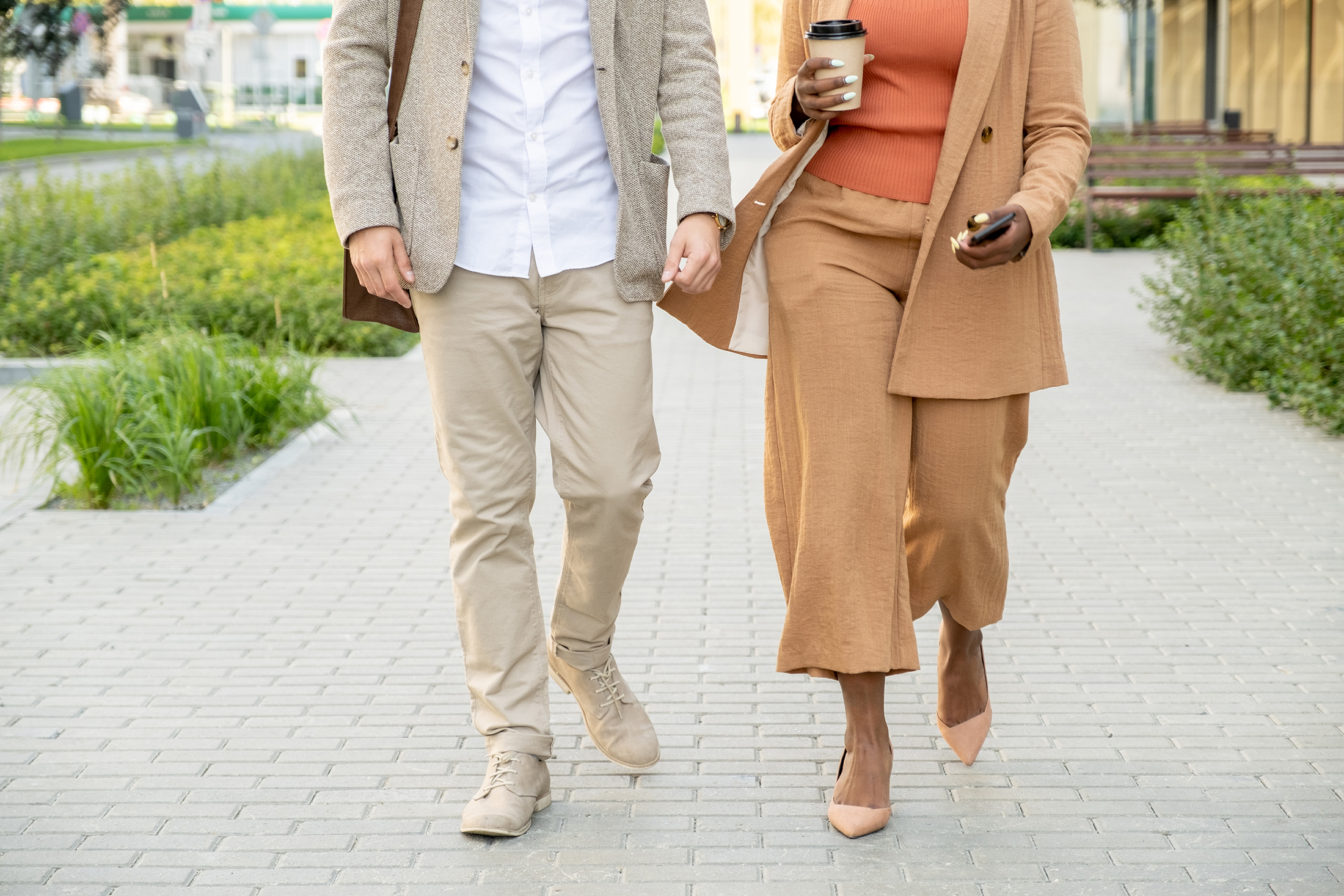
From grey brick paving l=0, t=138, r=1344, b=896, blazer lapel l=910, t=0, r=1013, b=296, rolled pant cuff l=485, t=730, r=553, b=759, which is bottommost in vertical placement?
grey brick paving l=0, t=138, r=1344, b=896

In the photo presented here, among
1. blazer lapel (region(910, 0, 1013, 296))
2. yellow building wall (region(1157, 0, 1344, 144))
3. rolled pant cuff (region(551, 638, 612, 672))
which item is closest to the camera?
blazer lapel (region(910, 0, 1013, 296))

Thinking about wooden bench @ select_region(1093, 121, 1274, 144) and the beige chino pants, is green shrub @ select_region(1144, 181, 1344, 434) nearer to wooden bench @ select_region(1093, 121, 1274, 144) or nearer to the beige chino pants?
the beige chino pants

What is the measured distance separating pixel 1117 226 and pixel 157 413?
12935 millimetres

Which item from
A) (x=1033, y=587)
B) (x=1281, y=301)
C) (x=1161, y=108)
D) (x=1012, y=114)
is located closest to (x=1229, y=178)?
(x=1281, y=301)

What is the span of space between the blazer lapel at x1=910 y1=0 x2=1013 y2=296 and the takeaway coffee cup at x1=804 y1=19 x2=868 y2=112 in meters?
0.23

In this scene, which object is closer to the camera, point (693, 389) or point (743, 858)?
point (743, 858)

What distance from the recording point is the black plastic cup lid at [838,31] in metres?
2.90

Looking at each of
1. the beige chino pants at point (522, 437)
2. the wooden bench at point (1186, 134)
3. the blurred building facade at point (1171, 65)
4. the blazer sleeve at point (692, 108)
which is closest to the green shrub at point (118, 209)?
the blurred building facade at point (1171, 65)

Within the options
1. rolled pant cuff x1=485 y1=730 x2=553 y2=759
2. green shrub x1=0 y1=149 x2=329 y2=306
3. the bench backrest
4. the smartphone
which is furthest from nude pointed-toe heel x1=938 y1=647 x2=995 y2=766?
the bench backrest

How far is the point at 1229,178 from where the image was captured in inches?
622

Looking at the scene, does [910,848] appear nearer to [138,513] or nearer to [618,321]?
[618,321]

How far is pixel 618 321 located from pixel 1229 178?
46.5 ft

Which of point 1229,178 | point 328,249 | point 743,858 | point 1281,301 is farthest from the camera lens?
point 1229,178

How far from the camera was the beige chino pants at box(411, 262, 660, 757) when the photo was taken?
319 cm
